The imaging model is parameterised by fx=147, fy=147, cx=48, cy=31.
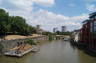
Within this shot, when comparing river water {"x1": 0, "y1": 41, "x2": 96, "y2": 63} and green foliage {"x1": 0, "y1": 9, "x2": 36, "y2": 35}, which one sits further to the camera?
green foliage {"x1": 0, "y1": 9, "x2": 36, "y2": 35}

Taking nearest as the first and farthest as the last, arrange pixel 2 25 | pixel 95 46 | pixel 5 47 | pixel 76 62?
pixel 76 62
pixel 5 47
pixel 95 46
pixel 2 25

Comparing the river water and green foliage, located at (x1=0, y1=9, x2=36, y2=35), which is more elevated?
green foliage, located at (x1=0, y1=9, x2=36, y2=35)

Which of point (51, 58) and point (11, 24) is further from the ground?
point (11, 24)

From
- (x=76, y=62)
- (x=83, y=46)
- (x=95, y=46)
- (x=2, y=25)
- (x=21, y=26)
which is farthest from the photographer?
(x=21, y=26)

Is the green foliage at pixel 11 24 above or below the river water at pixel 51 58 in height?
above

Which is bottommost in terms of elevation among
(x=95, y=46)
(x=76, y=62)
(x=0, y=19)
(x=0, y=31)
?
(x=76, y=62)

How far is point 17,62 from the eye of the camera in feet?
67.6

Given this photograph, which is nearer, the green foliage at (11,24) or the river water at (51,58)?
the river water at (51,58)

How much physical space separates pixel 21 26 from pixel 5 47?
112ft

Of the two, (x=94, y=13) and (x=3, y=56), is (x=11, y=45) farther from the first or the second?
(x=94, y=13)

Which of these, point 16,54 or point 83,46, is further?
point 83,46

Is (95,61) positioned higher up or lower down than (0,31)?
lower down

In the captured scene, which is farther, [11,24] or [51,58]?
[11,24]

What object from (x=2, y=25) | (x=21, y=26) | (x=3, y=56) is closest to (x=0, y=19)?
(x=2, y=25)
